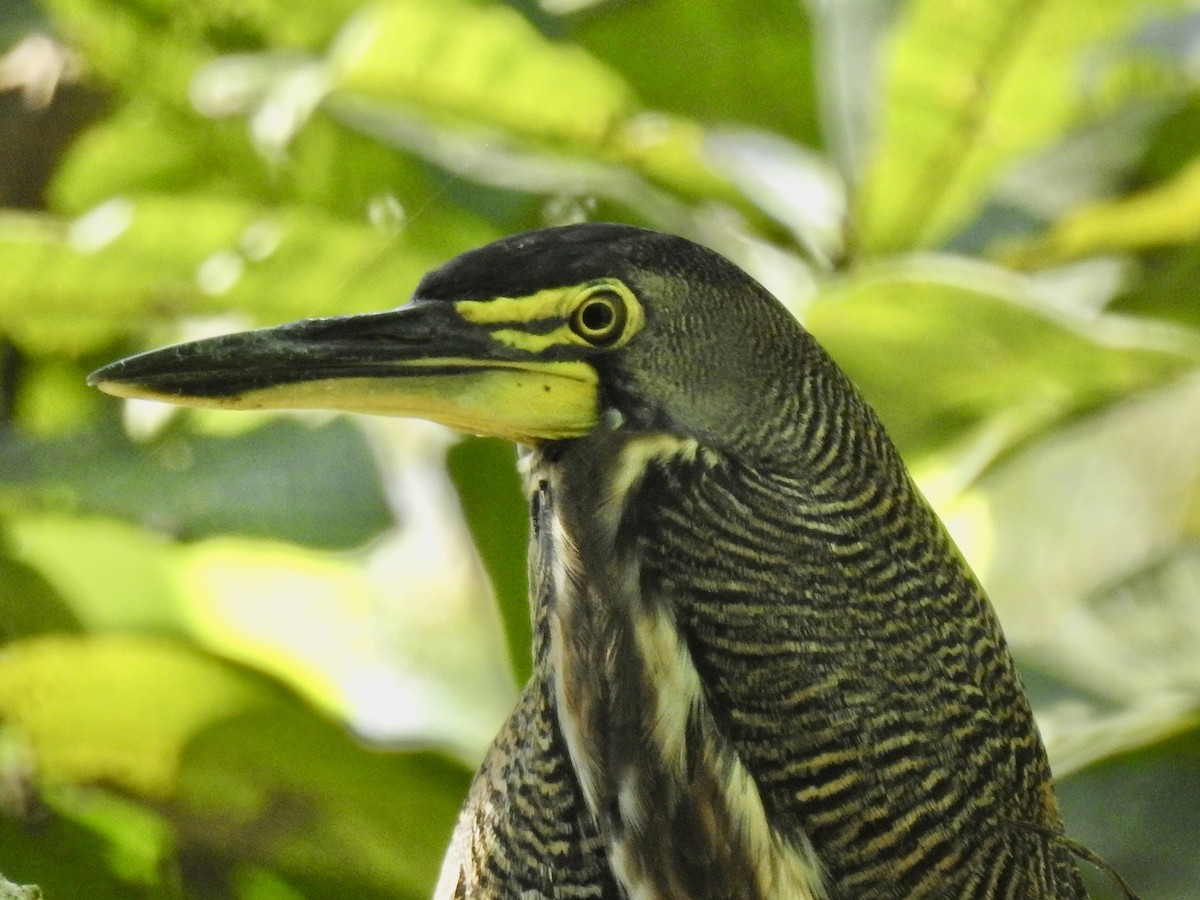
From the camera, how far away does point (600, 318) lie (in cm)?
35

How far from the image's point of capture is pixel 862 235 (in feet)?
2.87

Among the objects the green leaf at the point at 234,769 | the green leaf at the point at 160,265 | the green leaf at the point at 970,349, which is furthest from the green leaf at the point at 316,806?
the green leaf at the point at 970,349

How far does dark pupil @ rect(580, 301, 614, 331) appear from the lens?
35 centimetres

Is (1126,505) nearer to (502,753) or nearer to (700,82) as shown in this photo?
(700,82)

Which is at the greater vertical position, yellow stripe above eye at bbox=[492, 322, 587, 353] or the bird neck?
yellow stripe above eye at bbox=[492, 322, 587, 353]

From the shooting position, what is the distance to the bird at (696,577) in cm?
35

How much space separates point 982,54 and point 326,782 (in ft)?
A: 2.16

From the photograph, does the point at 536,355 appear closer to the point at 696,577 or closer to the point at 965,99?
the point at 696,577

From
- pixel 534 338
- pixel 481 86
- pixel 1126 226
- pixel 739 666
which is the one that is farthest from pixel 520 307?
pixel 1126 226

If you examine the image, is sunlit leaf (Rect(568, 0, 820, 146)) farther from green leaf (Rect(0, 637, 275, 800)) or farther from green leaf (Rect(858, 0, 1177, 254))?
green leaf (Rect(0, 637, 275, 800))

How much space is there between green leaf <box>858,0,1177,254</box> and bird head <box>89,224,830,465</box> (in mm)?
508

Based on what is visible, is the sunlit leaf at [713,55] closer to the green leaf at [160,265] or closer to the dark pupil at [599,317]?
the green leaf at [160,265]

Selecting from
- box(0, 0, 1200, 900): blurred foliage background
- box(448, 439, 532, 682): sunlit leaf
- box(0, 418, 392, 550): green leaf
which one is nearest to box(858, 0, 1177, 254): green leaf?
box(0, 0, 1200, 900): blurred foliage background

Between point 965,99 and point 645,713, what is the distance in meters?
0.59
